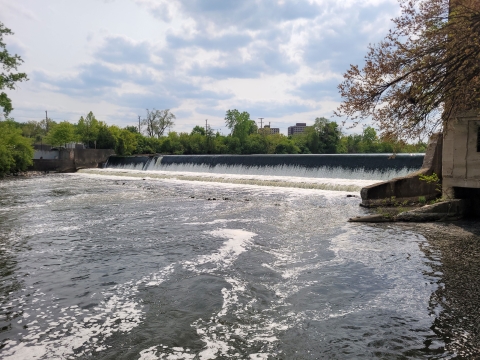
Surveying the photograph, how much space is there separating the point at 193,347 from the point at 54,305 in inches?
102

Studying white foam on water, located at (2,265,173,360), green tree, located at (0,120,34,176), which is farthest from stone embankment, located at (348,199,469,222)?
green tree, located at (0,120,34,176)

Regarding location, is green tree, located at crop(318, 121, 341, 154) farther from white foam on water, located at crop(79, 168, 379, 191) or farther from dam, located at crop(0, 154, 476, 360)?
dam, located at crop(0, 154, 476, 360)

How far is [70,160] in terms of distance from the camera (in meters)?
49.7

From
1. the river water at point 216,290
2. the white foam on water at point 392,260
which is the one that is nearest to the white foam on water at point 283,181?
the river water at point 216,290

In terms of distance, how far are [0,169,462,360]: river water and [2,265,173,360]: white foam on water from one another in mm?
17

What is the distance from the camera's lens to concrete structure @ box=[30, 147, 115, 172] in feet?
155

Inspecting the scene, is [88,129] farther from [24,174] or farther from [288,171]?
[288,171]

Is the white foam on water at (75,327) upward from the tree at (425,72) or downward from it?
downward

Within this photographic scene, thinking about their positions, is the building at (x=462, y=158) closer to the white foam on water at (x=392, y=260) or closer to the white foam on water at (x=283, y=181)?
the white foam on water at (x=392, y=260)

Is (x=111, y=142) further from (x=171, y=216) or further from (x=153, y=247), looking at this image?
(x=153, y=247)

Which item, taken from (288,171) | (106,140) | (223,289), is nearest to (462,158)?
(223,289)

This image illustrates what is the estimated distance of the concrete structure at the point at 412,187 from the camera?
15.3 meters

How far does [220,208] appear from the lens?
1652cm

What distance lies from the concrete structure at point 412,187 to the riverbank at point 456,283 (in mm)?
3569
